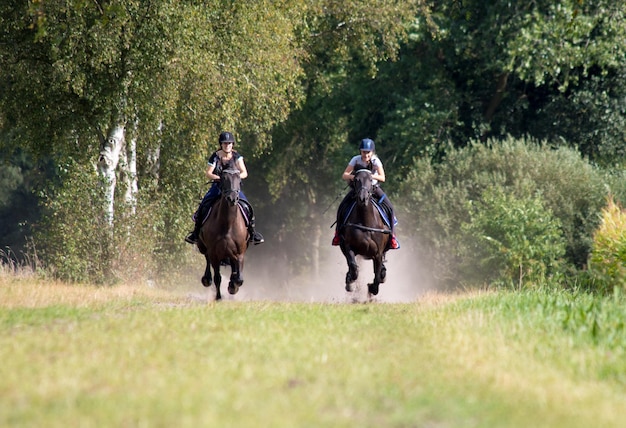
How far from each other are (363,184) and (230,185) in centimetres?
268

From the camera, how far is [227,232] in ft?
61.0

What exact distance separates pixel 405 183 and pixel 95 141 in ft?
54.0

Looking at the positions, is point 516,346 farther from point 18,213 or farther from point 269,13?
point 18,213

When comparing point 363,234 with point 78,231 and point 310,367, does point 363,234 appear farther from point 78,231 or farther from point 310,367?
point 310,367

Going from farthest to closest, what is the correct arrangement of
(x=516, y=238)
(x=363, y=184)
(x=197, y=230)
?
(x=516, y=238) < (x=197, y=230) < (x=363, y=184)

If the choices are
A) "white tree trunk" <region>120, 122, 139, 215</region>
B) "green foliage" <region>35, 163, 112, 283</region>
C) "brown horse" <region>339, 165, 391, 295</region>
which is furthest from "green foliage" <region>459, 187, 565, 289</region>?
"green foliage" <region>35, 163, 112, 283</region>

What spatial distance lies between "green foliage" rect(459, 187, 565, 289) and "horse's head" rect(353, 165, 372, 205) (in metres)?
13.1

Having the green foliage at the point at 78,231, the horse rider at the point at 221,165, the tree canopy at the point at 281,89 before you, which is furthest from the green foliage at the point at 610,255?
the green foliage at the point at 78,231

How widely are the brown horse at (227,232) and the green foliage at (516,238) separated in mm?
14025

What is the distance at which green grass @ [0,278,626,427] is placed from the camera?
24.4 feet

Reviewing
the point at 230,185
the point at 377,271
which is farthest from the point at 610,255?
the point at 230,185

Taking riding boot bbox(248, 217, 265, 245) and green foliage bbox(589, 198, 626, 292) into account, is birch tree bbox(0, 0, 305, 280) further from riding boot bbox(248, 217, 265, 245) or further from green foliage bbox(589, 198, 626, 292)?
green foliage bbox(589, 198, 626, 292)

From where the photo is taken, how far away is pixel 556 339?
11.9 meters

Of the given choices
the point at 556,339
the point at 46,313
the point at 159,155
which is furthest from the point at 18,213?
the point at 556,339
